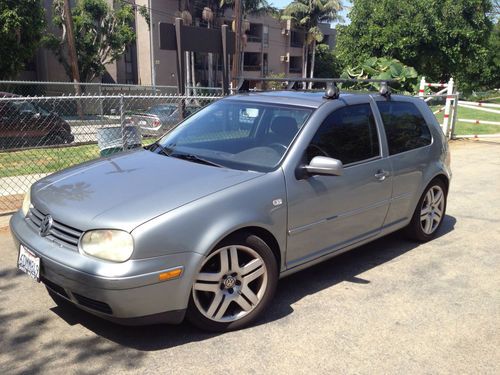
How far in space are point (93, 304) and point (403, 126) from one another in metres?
3.37

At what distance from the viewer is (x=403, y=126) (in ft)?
16.1

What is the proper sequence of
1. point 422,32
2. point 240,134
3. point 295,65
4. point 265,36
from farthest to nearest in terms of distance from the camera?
point 295,65
point 265,36
point 422,32
point 240,134

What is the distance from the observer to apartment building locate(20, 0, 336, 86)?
3353 cm

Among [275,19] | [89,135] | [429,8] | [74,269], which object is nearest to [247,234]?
[74,269]

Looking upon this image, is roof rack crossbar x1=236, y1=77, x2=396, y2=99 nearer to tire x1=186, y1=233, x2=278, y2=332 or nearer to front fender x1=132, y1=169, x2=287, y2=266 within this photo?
front fender x1=132, y1=169, x2=287, y2=266

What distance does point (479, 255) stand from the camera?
507cm

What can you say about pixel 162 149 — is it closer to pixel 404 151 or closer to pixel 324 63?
pixel 404 151

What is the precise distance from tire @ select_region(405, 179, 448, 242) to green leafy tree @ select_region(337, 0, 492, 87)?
90.7ft

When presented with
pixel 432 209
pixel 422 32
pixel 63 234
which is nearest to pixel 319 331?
pixel 63 234

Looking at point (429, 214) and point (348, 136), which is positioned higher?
A: point (348, 136)

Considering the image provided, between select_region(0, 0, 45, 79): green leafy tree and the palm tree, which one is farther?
the palm tree

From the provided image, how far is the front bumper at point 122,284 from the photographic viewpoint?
288cm

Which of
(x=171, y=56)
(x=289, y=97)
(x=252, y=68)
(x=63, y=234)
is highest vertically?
(x=171, y=56)

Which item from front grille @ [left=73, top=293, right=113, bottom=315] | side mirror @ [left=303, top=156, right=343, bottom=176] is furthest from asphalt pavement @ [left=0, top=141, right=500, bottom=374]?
side mirror @ [left=303, top=156, right=343, bottom=176]
